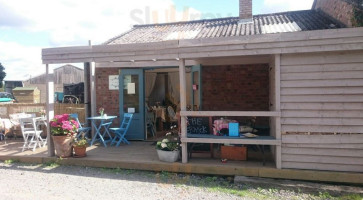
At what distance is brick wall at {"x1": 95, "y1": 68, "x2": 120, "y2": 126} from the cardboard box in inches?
141

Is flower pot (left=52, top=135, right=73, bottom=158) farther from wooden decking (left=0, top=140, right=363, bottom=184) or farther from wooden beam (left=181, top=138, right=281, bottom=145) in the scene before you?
wooden beam (left=181, top=138, right=281, bottom=145)

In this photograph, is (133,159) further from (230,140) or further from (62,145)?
(230,140)

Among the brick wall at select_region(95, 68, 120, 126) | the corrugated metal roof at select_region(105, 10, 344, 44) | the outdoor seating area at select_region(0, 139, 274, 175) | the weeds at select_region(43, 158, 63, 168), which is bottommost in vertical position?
the weeds at select_region(43, 158, 63, 168)

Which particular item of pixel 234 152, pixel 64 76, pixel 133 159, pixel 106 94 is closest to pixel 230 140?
pixel 234 152

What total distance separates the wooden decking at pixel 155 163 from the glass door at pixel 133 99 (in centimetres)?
71

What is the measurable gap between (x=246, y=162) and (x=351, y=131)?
178cm

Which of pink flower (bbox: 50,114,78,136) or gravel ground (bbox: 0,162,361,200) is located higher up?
pink flower (bbox: 50,114,78,136)

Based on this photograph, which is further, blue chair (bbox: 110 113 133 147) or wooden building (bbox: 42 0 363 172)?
blue chair (bbox: 110 113 133 147)

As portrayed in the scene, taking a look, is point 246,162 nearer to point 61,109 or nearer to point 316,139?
Answer: point 316,139

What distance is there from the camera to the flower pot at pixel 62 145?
5780mm

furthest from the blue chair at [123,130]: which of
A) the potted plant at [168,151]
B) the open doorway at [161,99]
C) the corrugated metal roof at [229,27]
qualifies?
the corrugated metal roof at [229,27]

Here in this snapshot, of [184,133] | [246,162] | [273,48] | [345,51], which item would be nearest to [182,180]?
[184,133]

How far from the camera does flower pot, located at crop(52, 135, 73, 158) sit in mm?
5780

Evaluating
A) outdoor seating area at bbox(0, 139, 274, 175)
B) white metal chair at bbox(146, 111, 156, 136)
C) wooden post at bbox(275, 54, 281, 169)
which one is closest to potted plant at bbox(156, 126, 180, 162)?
outdoor seating area at bbox(0, 139, 274, 175)
